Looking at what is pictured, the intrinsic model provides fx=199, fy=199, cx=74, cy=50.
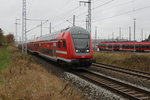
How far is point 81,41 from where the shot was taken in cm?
1484

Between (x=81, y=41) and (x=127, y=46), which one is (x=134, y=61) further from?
(x=127, y=46)

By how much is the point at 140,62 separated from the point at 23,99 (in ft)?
47.7

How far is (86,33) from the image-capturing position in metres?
15.4

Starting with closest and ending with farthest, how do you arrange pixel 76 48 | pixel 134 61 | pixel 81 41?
pixel 76 48 < pixel 81 41 < pixel 134 61

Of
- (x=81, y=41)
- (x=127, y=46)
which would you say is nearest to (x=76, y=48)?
(x=81, y=41)

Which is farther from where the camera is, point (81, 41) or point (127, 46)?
point (127, 46)

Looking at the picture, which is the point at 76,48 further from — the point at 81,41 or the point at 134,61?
the point at 134,61

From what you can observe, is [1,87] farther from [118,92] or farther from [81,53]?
[81,53]

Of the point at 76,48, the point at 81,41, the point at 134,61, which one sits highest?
the point at 81,41

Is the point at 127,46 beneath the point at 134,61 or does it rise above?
above

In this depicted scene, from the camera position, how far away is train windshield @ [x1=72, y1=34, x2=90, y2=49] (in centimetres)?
1461

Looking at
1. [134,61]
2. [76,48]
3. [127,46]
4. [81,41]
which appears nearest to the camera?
[76,48]

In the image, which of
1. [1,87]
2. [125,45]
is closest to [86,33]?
[1,87]

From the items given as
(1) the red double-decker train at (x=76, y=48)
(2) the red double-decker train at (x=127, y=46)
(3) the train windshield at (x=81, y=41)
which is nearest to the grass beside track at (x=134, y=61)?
(1) the red double-decker train at (x=76, y=48)
